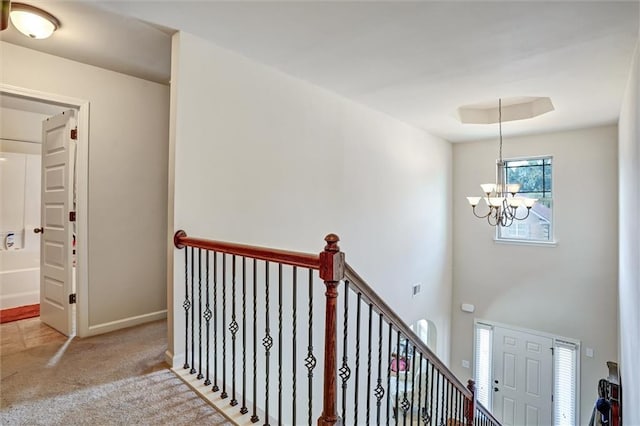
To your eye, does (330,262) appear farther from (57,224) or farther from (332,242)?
(57,224)

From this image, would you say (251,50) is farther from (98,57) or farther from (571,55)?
(571,55)

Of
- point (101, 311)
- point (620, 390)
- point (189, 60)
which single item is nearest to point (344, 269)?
point (189, 60)

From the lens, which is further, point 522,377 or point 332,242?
point 522,377

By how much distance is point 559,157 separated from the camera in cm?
555

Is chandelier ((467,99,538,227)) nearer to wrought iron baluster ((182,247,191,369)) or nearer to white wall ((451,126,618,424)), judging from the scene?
white wall ((451,126,618,424))

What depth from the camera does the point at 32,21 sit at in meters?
2.21

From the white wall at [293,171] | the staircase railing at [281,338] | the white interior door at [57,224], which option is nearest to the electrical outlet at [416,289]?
the white wall at [293,171]

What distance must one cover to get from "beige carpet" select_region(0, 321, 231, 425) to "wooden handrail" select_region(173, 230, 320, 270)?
0.88 meters

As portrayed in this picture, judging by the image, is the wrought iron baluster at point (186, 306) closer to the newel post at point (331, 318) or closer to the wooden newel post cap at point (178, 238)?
the wooden newel post cap at point (178, 238)

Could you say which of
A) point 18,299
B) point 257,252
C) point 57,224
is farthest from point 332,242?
point 18,299

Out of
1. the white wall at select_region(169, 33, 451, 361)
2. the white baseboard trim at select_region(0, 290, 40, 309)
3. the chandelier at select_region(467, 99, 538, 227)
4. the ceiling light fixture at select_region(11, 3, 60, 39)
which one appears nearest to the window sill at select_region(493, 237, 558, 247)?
the chandelier at select_region(467, 99, 538, 227)

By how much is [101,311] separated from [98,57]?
2161mm

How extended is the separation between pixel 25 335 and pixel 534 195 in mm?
6987

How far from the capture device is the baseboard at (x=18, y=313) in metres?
3.57
